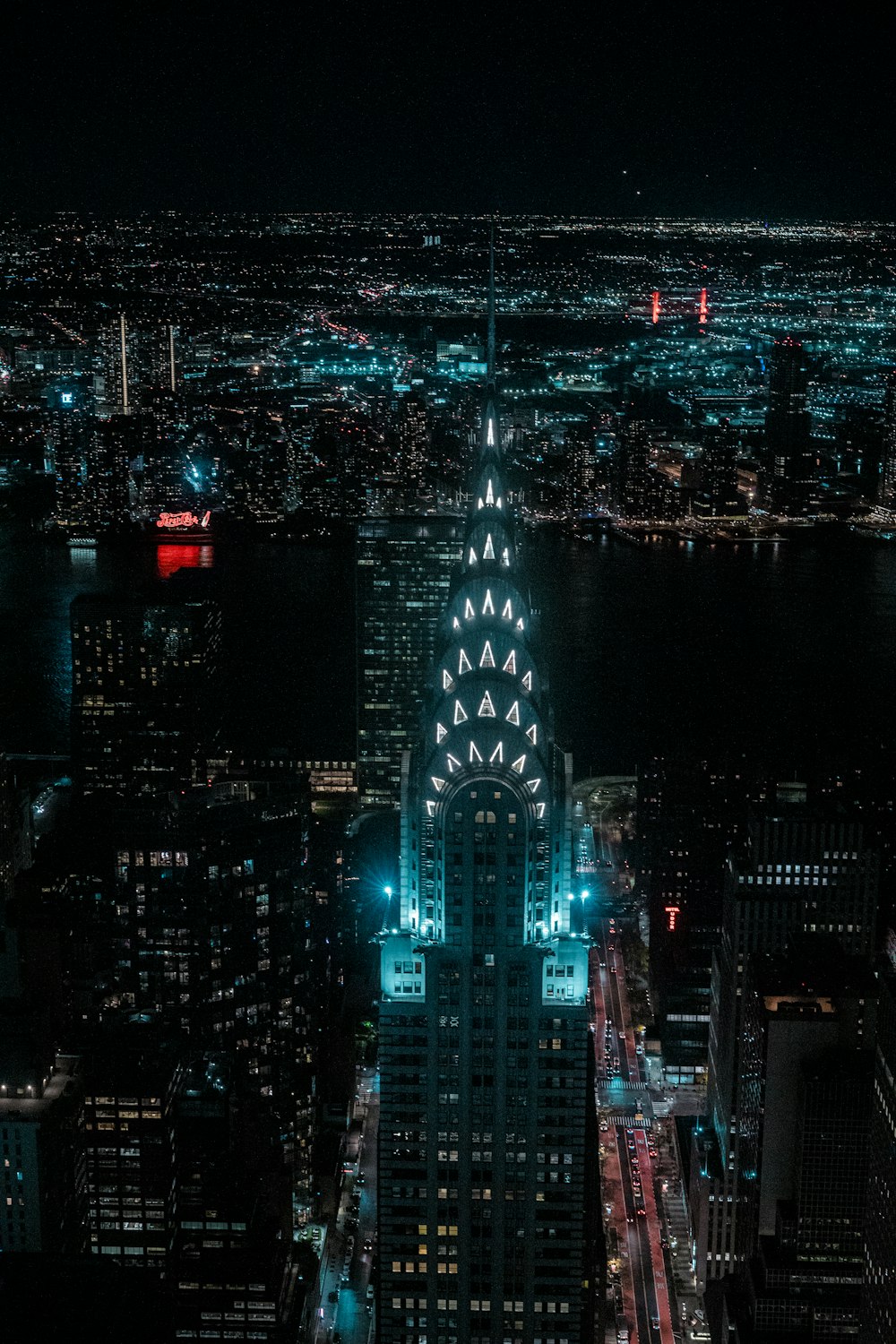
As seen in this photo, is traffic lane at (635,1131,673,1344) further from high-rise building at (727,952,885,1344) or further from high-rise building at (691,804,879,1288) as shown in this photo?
high-rise building at (727,952,885,1344)

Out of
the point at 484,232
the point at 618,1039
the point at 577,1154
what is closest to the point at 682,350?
the point at 484,232

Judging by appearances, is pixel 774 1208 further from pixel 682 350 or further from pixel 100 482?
pixel 100 482

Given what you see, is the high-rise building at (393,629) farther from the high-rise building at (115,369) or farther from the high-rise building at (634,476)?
the high-rise building at (115,369)

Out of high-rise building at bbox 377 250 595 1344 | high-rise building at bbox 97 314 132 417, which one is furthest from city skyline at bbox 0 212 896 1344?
high-rise building at bbox 97 314 132 417

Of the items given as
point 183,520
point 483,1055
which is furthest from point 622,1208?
point 183,520

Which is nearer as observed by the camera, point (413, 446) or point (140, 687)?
point (140, 687)

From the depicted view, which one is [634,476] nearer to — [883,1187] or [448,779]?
[448,779]
